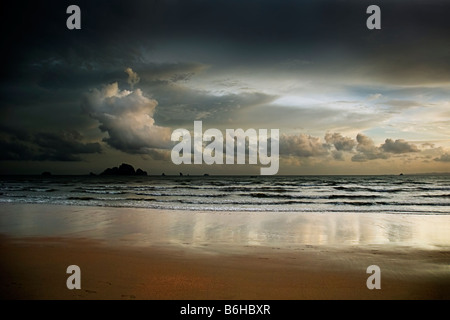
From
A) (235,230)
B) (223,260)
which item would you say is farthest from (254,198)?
(223,260)

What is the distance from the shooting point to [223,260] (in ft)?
21.0

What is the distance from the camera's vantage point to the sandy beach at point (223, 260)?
15.3 feet

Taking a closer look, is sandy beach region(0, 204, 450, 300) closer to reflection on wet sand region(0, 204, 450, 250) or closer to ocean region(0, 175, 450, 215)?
reflection on wet sand region(0, 204, 450, 250)

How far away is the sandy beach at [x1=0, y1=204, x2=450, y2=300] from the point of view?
4.65m

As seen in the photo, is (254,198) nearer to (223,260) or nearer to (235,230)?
(235,230)

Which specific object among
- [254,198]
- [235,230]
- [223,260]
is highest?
[223,260]

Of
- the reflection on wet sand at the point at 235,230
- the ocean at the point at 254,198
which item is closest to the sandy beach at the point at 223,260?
the reflection on wet sand at the point at 235,230

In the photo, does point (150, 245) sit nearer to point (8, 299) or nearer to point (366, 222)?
point (8, 299)

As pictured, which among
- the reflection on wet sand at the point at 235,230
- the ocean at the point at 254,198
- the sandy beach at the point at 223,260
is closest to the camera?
the sandy beach at the point at 223,260

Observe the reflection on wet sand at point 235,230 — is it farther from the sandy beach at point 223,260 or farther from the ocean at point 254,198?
the ocean at point 254,198

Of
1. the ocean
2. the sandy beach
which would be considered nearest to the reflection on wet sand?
the sandy beach

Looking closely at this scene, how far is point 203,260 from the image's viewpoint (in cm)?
640

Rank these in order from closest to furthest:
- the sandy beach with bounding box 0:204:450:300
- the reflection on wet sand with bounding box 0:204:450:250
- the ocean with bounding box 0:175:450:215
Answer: the sandy beach with bounding box 0:204:450:300 → the reflection on wet sand with bounding box 0:204:450:250 → the ocean with bounding box 0:175:450:215
